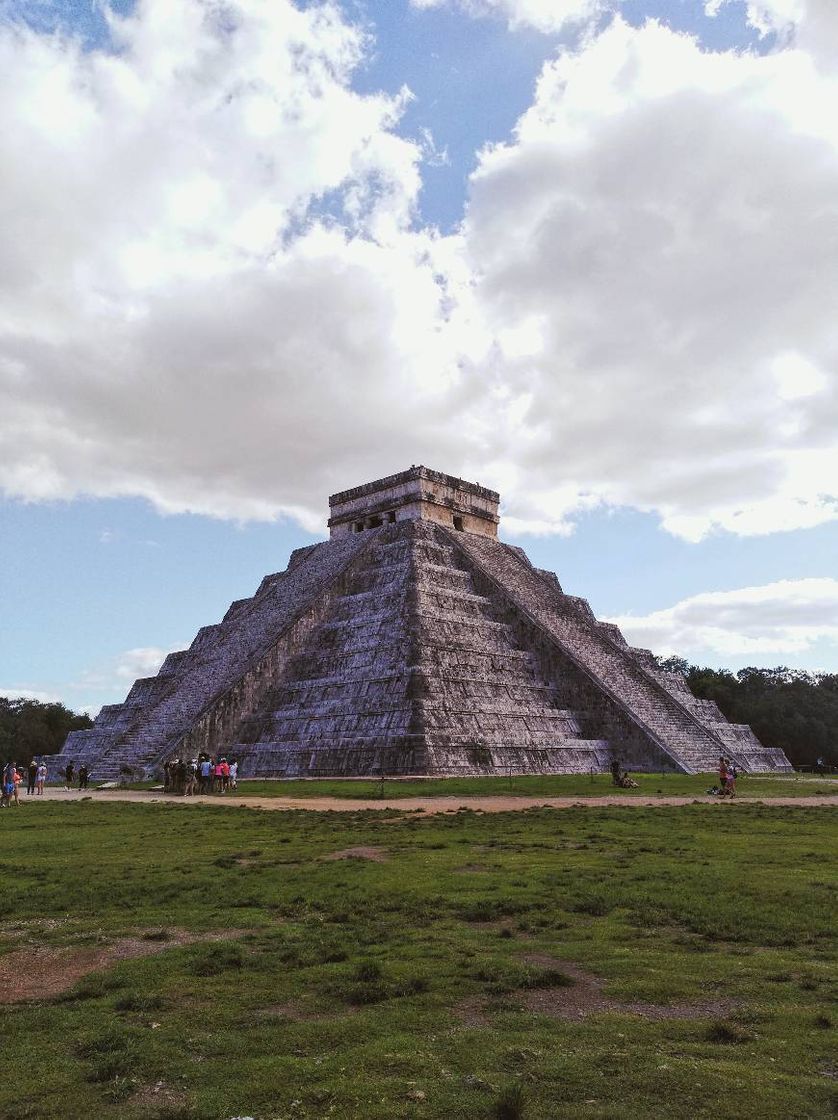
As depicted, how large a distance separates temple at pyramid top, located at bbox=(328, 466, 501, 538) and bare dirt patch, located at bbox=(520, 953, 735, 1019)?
31254 millimetres

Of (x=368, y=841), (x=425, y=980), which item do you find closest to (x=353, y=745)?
(x=368, y=841)

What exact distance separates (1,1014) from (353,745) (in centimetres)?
1865

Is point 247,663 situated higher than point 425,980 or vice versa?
point 247,663

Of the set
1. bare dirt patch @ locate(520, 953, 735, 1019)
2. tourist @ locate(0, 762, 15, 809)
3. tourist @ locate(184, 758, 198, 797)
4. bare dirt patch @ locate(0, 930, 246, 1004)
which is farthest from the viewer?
tourist @ locate(184, 758, 198, 797)

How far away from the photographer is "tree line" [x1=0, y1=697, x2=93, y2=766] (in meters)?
46.3

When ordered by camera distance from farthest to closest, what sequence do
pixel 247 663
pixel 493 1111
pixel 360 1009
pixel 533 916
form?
1. pixel 247 663
2. pixel 533 916
3. pixel 360 1009
4. pixel 493 1111

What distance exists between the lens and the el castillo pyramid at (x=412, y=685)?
23.3 meters

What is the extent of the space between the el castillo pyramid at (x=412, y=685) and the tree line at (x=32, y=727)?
52.8ft

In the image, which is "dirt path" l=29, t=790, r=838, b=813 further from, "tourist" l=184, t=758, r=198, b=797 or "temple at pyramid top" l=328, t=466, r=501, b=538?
"temple at pyramid top" l=328, t=466, r=501, b=538

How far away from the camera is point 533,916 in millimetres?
6297

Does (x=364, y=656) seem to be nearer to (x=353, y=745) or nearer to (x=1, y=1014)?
(x=353, y=745)

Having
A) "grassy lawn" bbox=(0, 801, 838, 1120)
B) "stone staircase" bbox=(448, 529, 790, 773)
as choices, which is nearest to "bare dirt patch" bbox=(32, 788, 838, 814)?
"grassy lawn" bbox=(0, 801, 838, 1120)

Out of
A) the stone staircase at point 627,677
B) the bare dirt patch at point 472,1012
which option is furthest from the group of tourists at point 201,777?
the bare dirt patch at point 472,1012

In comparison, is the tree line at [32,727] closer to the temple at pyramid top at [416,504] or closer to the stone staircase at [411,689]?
the stone staircase at [411,689]
